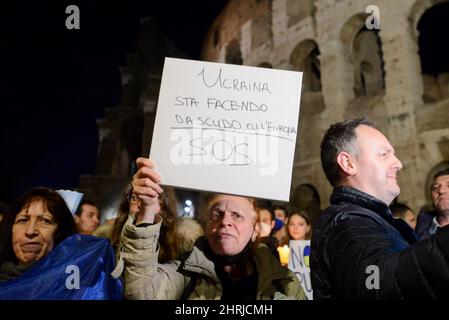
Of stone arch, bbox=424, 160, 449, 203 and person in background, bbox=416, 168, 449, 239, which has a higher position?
stone arch, bbox=424, 160, 449, 203

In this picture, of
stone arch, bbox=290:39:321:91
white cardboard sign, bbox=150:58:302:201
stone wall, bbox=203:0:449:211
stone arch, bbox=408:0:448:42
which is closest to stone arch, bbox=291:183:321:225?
stone wall, bbox=203:0:449:211

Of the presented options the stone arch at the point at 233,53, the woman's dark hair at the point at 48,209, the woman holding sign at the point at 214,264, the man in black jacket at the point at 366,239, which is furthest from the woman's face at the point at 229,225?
the stone arch at the point at 233,53

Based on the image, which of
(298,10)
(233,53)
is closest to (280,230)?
(298,10)

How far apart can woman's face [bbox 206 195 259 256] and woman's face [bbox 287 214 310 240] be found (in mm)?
2642

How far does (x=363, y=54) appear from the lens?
13.1 meters

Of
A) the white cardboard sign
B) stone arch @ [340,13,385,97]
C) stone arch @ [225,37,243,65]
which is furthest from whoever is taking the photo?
stone arch @ [225,37,243,65]

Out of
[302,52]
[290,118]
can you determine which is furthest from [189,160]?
[302,52]

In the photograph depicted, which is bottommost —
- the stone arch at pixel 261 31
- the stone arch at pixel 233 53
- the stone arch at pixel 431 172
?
the stone arch at pixel 431 172

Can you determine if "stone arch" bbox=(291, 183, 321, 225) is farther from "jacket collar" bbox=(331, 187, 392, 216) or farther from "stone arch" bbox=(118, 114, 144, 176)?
"jacket collar" bbox=(331, 187, 392, 216)

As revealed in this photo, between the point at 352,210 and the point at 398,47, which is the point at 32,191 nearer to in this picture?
the point at 352,210

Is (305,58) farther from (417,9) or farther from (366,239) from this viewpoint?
(366,239)

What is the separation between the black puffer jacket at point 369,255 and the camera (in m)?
0.98

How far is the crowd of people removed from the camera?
109 centimetres

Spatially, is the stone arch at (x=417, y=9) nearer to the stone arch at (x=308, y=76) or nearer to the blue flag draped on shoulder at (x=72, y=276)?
the stone arch at (x=308, y=76)
